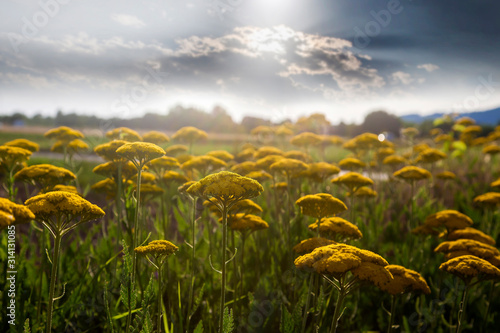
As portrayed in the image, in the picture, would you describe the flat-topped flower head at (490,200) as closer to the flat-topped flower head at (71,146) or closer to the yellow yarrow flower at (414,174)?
the yellow yarrow flower at (414,174)

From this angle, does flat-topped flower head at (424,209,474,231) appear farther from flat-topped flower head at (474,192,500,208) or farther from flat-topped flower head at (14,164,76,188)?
flat-topped flower head at (14,164,76,188)

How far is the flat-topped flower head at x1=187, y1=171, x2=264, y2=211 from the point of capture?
222 cm

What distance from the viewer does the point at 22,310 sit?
10.0ft

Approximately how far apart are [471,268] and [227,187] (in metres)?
2.06

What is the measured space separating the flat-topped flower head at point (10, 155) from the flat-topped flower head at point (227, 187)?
85.4 inches

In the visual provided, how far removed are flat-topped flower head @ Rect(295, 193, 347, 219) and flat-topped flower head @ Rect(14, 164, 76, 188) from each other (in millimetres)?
2239

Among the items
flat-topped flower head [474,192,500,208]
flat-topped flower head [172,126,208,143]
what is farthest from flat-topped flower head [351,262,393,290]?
flat-topped flower head [172,126,208,143]

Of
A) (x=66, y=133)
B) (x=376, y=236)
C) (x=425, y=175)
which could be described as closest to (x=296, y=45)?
(x=425, y=175)

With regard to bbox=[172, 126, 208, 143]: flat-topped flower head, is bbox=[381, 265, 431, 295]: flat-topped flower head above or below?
below

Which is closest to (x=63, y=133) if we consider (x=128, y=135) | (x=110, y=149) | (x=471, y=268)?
(x=128, y=135)

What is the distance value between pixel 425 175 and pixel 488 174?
7440 millimetres

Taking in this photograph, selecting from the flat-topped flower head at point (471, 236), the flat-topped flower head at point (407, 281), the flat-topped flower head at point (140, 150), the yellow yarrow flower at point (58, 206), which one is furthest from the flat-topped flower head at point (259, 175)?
the yellow yarrow flower at point (58, 206)

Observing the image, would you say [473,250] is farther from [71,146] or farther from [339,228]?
[71,146]

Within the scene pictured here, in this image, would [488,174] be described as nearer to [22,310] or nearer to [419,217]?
[419,217]
